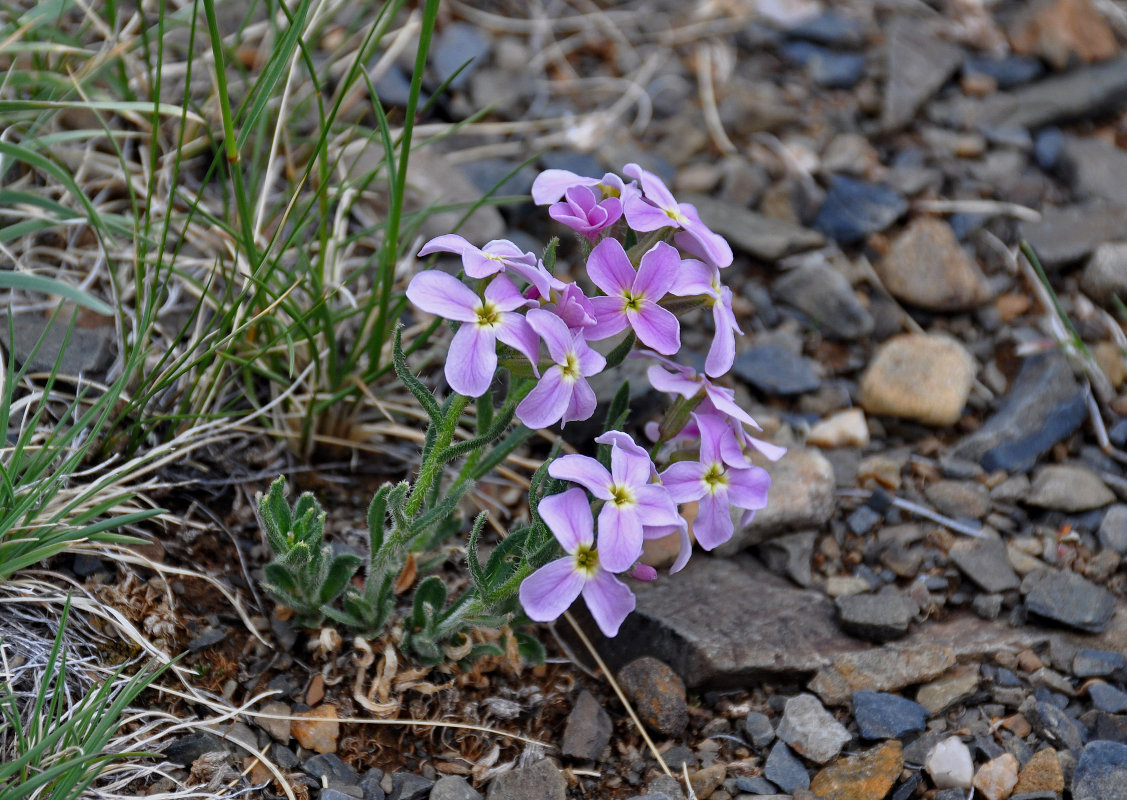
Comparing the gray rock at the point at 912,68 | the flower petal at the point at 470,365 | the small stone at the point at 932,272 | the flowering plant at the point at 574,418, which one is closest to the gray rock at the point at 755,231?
the small stone at the point at 932,272

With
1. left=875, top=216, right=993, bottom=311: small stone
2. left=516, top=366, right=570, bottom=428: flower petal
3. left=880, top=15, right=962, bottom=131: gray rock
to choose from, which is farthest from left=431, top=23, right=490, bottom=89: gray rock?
left=516, top=366, right=570, bottom=428: flower petal

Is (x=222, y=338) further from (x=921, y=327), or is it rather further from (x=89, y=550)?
(x=921, y=327)

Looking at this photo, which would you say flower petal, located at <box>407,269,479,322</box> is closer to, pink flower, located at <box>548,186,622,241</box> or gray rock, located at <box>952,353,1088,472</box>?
pink flower, located at <box>548,186,622,241</box>

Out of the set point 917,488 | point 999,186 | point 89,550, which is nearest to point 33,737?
point 89,550

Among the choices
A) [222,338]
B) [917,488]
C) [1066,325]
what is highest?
[222,338]

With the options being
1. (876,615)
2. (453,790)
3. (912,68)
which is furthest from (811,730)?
(912,68)

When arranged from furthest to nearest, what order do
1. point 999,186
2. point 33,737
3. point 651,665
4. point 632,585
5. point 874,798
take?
point 999,186, point 632,585, point 651,665, point 874,798, point 33,737

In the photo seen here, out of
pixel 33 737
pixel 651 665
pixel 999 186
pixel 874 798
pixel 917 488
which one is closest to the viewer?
pixel 33 737
